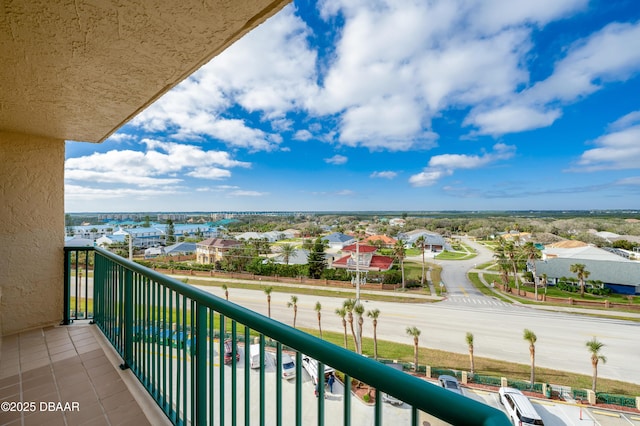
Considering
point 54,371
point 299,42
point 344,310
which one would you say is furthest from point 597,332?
point 299,42

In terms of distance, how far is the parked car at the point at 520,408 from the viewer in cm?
475

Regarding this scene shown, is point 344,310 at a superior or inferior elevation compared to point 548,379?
superior

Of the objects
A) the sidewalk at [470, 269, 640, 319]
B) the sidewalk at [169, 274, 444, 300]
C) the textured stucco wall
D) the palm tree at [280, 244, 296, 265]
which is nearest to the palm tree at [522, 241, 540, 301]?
the sidewalk at [470, 269, 640, 319]

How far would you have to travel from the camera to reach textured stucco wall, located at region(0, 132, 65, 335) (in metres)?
2.62

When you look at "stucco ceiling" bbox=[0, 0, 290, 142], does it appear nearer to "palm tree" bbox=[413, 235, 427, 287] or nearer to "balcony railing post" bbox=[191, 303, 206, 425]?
"balcony railing post" bbox=[191, 303, 206, 425]

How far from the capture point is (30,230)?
2744mm

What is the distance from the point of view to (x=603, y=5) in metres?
10.5

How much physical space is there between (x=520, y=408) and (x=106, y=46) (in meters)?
7.99

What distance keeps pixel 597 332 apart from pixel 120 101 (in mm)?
13313

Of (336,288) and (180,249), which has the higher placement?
(180,249)

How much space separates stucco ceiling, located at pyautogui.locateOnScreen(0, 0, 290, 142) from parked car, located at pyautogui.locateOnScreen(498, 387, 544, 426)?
623 cm

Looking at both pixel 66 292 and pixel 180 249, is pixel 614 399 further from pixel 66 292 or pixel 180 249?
pixel 180 249

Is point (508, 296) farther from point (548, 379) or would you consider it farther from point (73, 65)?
point (73, 65)

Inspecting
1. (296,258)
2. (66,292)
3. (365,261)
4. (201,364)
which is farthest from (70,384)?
(365,261)
